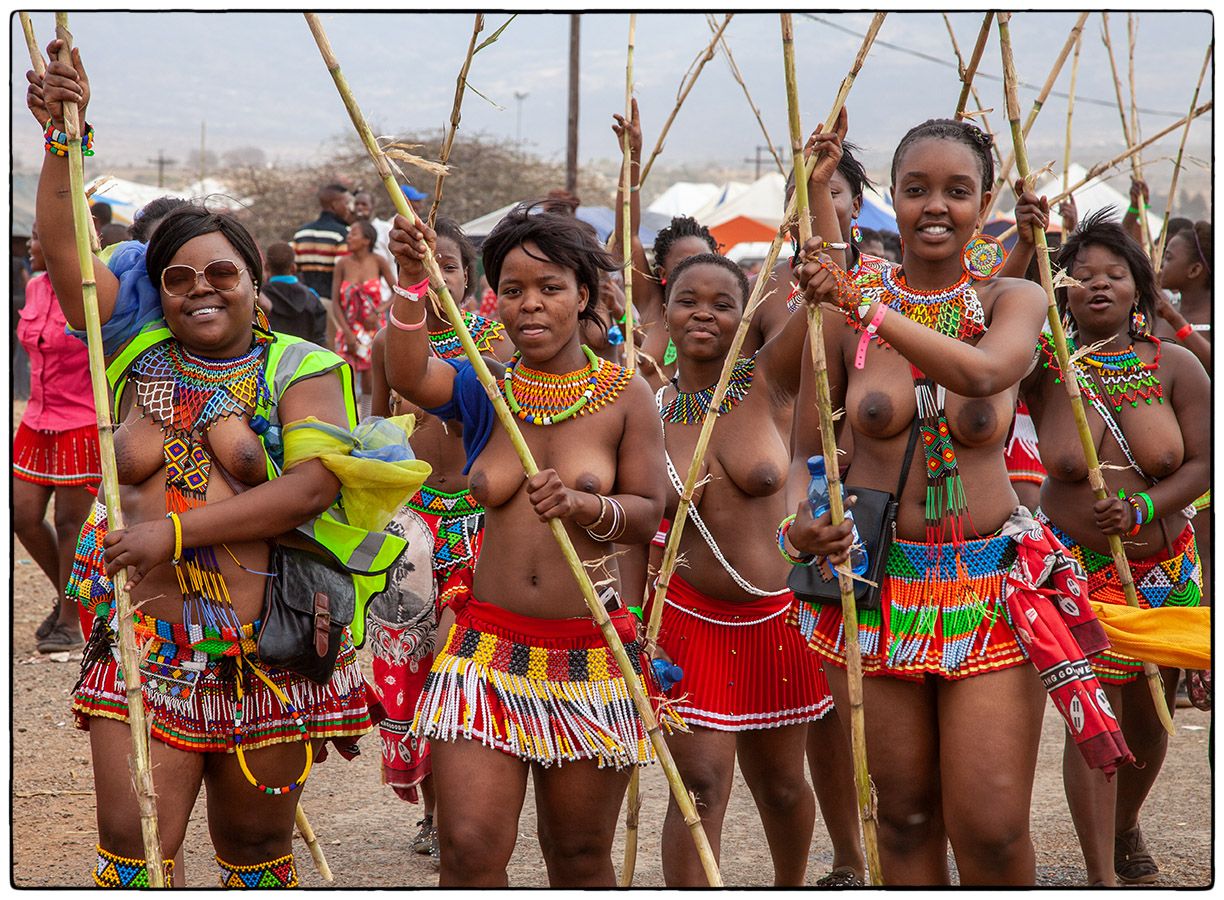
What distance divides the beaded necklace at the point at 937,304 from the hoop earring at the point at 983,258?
3 cm

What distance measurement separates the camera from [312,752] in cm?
350

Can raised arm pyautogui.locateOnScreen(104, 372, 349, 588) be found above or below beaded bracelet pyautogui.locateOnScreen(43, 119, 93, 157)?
below

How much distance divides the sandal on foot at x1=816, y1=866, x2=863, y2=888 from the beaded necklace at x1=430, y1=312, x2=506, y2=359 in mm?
2110

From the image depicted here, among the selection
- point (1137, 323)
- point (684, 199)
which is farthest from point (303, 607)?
point (684, 199)

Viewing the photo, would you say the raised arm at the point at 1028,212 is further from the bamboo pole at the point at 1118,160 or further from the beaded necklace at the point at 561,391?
the beaded necklace at the point at 561,391

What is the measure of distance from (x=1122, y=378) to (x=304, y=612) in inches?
109

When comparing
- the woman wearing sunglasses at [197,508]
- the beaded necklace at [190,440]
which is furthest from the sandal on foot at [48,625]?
the beaded necklace at [190,440]

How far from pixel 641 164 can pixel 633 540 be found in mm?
1693

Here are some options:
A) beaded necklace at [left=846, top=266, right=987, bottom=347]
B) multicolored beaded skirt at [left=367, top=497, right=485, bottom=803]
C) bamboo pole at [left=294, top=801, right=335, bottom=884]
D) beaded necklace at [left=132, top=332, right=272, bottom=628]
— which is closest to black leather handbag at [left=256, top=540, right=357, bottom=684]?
beaded necklace at [left=132, top=332, right=272, bottom=628]

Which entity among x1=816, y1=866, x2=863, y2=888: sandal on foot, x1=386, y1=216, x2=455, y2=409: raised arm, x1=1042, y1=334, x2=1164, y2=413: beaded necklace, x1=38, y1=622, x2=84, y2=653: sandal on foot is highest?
x1=386, y1=216, x2=455, y2=409: raised arm

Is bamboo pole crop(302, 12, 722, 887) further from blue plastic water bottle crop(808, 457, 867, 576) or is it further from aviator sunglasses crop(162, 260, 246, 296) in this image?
blue plastic water bottle crop(808, 457, 867, 576)

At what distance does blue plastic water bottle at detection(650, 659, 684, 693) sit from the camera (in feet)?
11.8

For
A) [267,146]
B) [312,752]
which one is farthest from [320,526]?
[267,146]

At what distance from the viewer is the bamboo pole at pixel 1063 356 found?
11.3 ft
